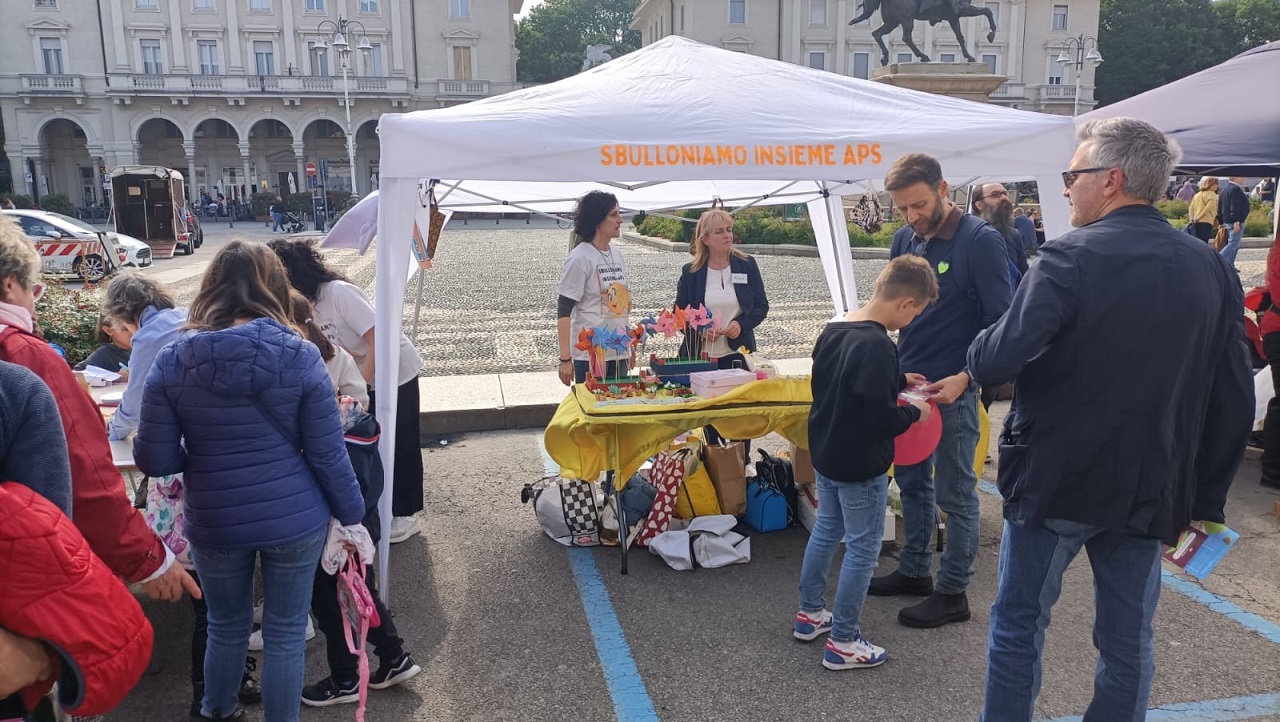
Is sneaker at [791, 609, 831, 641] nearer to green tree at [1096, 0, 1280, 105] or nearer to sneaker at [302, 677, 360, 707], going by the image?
sneaker at [302, 677, 360, 707]

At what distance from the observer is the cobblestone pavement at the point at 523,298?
950 cm

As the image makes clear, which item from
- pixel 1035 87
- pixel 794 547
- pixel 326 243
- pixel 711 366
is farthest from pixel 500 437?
pixel 1035 87

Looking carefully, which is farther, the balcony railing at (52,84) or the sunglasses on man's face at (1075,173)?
the balcony railing at (52,84)

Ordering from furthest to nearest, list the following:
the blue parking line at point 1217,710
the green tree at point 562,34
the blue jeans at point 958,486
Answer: the green tree at point 562,34
the blue jeans at point 958,486
the blue parking line at point 1217,710

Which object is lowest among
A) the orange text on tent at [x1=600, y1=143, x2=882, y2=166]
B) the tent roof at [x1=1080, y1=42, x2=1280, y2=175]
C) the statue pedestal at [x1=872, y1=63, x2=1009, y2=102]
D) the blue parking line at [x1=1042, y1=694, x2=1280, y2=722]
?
the blue parking line at [x1=1042, y1=694, x2=1280, y2=722]

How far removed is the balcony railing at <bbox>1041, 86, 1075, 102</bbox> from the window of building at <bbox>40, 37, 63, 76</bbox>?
60909 mm

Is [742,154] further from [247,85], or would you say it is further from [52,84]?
[52,84]

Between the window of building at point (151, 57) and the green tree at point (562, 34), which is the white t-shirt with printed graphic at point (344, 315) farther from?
the green tree at point (562, 34)

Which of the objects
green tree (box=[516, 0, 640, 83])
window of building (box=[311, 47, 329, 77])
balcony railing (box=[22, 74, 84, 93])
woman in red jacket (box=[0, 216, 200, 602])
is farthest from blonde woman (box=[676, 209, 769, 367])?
green tree (box=[516, 0, 640, 83])

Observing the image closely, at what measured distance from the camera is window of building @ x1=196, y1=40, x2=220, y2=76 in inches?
1962

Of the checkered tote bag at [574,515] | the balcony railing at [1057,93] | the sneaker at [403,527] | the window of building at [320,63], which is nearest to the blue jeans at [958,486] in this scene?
the checkered tote bag at [574,515]

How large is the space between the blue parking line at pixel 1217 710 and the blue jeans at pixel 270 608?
253cm

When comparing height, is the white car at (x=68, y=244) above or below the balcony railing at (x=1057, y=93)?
below

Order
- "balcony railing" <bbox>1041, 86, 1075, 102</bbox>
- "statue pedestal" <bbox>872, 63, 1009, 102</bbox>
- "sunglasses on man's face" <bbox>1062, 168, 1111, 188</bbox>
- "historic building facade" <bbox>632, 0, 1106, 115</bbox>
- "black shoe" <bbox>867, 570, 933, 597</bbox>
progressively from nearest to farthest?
"sunglasses on man's face" <bbox>1062, 168, 1111, 188</bbox> < "black shoe" <bbox>867, 570, 933, 597</bbox> < "statue pedestal" <bbox>872, 63, 1009, 102</bbox> < "historic building facade" <bbox>632, 0, 1106, 115</bbox> < "balcony railing" <bbox>1041, 86, 1075, 102</bbox>
